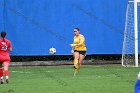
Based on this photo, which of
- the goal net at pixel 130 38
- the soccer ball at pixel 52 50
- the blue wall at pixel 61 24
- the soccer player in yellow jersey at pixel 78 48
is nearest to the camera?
the soccer player in yellow jersey at pixel 78 48

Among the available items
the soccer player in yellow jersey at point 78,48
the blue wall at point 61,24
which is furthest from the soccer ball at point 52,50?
the soccer player in yellow jersey at point 78,48

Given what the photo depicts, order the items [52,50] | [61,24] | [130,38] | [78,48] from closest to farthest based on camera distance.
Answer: [78,48] → [52,50] → [130,38] → [61,24]

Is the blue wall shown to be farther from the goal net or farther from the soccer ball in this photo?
the goal net

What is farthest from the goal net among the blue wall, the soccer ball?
the soccer ball

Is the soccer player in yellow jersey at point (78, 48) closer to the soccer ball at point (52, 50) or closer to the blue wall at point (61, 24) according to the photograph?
the soccer ball at point (52, 50)

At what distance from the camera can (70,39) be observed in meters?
29.2

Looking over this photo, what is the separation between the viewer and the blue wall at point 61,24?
2825cm

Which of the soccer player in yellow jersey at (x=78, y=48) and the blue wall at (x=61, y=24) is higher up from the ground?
the blue wall at (x=61, y=24)

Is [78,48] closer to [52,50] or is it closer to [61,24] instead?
[52,50]

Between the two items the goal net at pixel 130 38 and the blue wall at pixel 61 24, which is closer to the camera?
the blue wall at pixel 61 24

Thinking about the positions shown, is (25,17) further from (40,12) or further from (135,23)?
(135,23)

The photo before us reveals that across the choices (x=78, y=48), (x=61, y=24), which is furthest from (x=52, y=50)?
(x=78, y=48)

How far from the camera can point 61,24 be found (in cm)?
2903

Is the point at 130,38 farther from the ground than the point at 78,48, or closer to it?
farther from the ground
